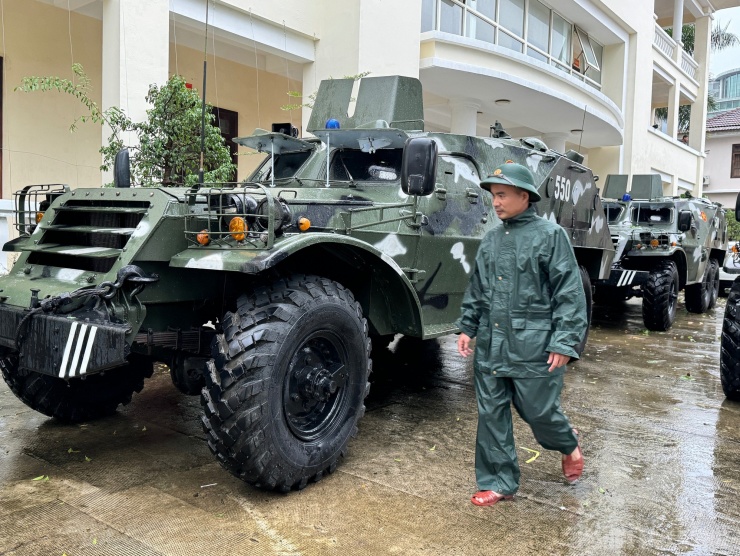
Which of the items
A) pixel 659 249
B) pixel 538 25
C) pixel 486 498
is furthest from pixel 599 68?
pixel 486 498

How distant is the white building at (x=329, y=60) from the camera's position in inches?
328

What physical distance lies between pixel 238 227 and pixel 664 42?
19803 millimetres

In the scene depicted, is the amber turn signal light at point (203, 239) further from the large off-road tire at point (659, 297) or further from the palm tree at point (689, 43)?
the palm tree at point (689, 43)

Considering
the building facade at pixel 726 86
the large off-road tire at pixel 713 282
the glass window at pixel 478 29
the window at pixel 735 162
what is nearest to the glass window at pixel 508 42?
the glass window at pixel 478 29

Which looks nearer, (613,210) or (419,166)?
(419,166)

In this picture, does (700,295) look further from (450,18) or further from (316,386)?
(316,386)

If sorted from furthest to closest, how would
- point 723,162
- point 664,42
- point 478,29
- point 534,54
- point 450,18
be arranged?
point 723,162 → point 664,42 → point 534,54 → point 478,29 → point 450,18

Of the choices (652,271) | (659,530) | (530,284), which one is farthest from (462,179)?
(652,271)

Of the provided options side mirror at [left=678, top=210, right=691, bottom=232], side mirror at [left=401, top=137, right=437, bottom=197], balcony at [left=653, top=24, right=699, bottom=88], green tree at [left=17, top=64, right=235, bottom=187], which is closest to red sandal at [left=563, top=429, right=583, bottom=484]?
side mirror at [left=401, top=137, right=437, bottom=197]

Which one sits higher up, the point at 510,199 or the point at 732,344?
the point at 510,199

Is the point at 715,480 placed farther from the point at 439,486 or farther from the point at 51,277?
the point at 51,277

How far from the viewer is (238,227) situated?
3402 millimetres

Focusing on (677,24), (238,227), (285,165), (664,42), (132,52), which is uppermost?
(677,24)

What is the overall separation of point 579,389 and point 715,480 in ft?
6.48
